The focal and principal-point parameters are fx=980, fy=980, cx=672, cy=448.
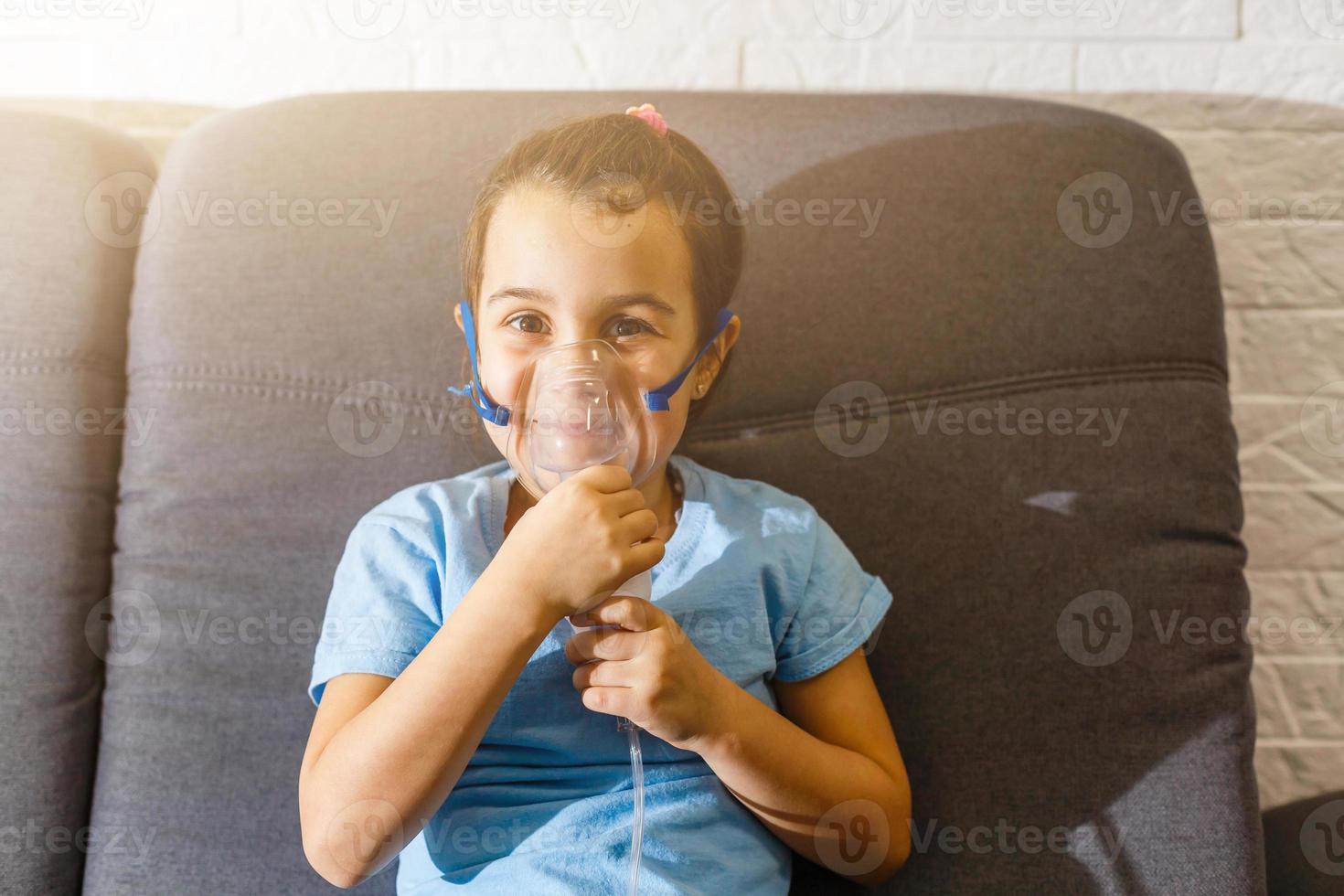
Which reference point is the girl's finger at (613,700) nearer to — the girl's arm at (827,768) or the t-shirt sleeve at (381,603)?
the girl's arm at (827,768)

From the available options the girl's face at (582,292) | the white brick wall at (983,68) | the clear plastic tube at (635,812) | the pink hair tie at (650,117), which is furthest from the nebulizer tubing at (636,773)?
the white brick wall at (983,68)

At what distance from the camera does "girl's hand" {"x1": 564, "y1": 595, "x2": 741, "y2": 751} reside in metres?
0.83

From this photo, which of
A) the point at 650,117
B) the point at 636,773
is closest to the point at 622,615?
the point at 636,773

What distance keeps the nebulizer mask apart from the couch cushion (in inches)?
23.0

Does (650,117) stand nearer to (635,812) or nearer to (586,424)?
(586,424)

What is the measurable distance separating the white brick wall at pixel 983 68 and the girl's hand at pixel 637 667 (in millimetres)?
918

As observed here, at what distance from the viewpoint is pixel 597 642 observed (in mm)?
842

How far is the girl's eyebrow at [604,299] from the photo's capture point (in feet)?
3.01

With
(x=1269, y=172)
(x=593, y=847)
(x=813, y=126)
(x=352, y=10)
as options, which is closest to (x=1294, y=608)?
(x=1269, y=172)

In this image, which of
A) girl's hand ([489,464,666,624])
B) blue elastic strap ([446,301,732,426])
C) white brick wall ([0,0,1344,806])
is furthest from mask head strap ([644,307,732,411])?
white brick wall ([0,0,1344,806])

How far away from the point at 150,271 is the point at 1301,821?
1501 mm

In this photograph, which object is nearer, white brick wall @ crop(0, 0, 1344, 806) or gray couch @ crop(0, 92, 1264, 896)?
gray couch @ crop(0, 92, 1264, 896)

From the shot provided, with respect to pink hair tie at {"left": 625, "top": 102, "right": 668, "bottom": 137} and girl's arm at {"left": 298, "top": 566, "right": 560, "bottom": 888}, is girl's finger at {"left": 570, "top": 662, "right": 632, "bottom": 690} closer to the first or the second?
girl's arm at {"left": 298, "top": 566, "right": 560, "bottom": 888}

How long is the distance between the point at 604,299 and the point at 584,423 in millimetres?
127
